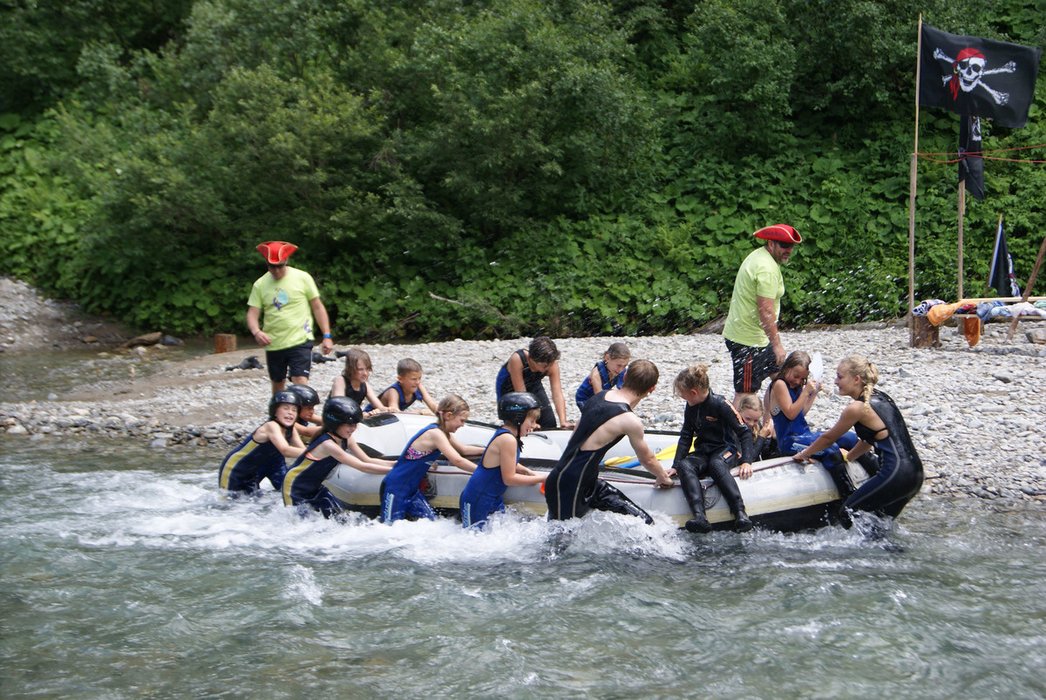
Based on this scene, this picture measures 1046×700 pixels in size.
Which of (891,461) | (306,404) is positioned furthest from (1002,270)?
(306,404)

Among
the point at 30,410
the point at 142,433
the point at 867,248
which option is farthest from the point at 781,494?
the point at 867,248

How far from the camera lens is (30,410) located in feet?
42.6

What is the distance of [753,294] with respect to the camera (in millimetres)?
8367

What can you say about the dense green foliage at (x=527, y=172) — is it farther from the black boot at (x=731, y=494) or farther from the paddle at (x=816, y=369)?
the black boot at (x=731, y=494)

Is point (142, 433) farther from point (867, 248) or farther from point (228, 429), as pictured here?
point (867, 248)

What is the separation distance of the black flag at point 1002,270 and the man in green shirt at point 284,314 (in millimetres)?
9940

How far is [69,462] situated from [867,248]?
1243 cm

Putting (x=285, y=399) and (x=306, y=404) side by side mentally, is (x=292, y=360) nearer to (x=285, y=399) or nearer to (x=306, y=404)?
(x=306, y=404)

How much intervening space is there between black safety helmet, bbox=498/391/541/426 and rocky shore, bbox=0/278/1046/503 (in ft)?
11.6

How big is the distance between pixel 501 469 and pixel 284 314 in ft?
10.3

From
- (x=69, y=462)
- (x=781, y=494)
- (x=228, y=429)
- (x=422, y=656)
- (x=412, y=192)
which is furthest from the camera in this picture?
(x=412, y=192)

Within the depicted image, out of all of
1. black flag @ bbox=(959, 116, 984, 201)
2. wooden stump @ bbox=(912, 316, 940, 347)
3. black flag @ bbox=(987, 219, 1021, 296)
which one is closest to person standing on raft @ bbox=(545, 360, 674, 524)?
wooden stump @ bbox=(912, 316, 940, 347)

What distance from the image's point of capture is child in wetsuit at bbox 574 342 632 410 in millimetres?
8359

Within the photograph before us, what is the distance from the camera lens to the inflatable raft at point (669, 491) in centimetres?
718
